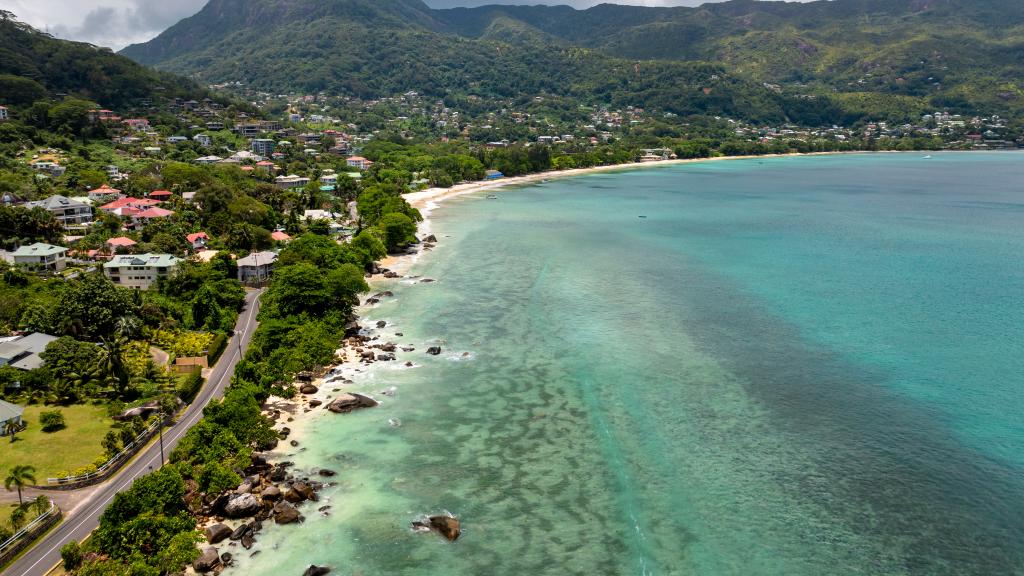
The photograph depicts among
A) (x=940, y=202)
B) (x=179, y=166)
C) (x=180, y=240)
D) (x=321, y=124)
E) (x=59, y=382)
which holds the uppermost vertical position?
(x=321, y=124)

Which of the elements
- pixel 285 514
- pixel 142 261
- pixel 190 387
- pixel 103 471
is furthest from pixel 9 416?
pixel 142 261

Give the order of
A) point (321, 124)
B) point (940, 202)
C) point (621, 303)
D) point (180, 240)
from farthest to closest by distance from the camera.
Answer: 1. point (321, 124)
2. point (940, 202)
3. point (180, 240)
4. point (621, 303)

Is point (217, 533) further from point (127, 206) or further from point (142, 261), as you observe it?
point (127, 206)

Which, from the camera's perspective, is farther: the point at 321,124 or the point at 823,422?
the point at 321,124

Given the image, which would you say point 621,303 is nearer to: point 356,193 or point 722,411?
point 722,411

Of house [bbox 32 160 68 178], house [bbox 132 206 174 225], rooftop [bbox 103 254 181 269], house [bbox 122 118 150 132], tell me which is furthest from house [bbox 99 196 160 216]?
house [bbox 122 118 150 132]

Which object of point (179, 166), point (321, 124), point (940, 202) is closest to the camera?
point (179, 166)

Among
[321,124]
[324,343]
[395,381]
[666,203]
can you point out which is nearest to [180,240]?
[324,343]
